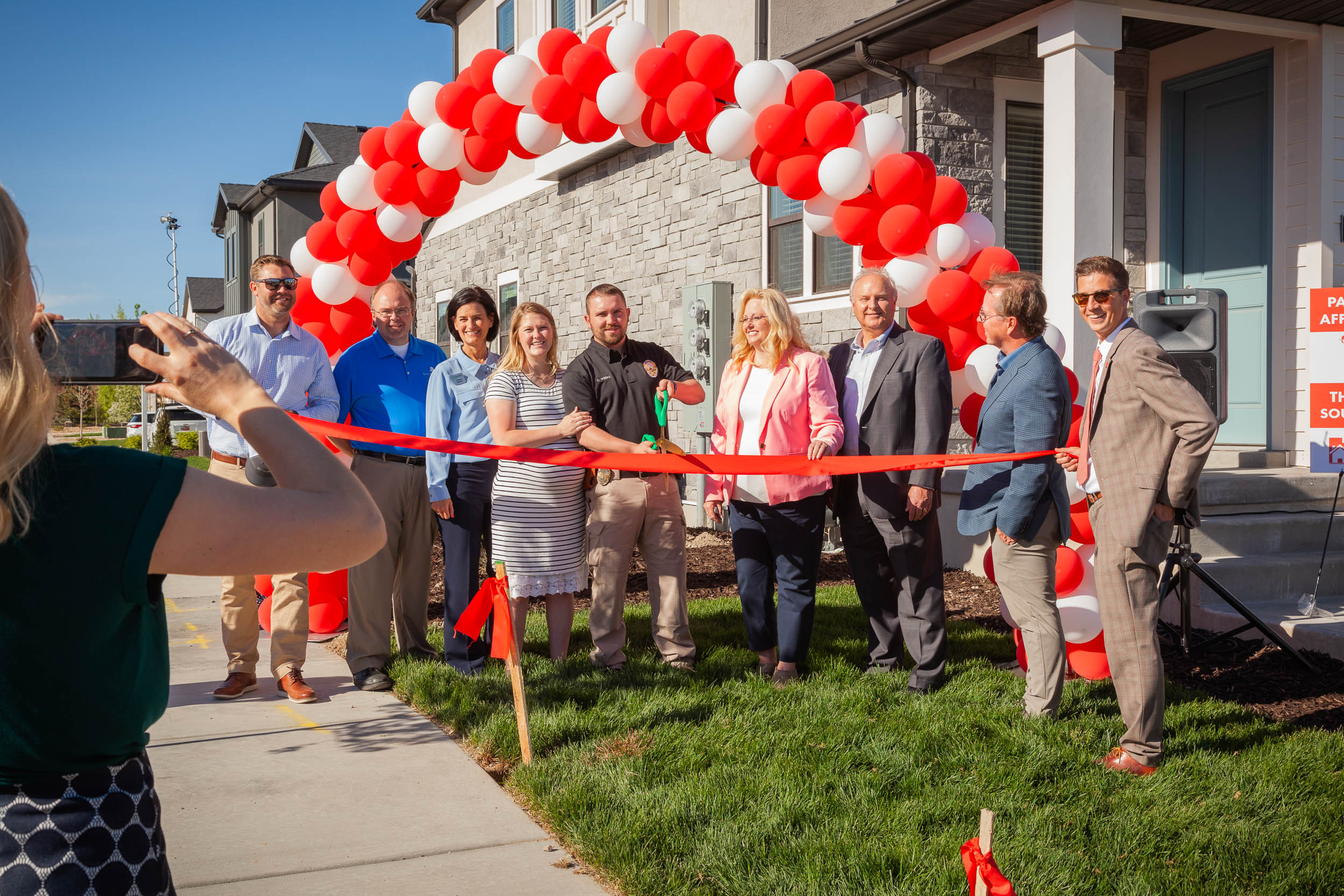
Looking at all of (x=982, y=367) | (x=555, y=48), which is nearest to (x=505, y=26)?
(x=555, y=48)

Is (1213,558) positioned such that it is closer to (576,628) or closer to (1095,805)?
(1095,805)

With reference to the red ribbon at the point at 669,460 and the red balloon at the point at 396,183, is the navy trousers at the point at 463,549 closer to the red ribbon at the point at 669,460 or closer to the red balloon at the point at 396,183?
the red ribbon at the point at 669,460

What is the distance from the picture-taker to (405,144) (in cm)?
692

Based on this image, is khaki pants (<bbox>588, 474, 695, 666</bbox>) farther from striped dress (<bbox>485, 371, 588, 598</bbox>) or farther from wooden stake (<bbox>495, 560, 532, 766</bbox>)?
wooden stake (<bbox>495, 560, 532, 766</bbox>)

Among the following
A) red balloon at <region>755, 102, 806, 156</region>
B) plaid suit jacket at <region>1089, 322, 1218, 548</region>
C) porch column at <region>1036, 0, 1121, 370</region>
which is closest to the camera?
plaid suit jacket at <region>1089, 322, 1218, 548</region>

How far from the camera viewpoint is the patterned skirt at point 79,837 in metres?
1.42

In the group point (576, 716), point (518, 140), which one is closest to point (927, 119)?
point (518, 140)

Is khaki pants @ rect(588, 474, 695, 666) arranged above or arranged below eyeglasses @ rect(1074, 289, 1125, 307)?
below

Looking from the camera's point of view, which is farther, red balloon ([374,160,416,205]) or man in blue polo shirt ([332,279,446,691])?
red balloon ([374,160,416,205])

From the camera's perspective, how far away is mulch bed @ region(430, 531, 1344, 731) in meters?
5.11

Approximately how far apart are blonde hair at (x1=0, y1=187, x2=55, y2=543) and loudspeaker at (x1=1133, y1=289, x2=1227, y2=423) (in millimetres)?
6709

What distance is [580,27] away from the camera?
13.8m

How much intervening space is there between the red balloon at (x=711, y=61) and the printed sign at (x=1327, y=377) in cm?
390

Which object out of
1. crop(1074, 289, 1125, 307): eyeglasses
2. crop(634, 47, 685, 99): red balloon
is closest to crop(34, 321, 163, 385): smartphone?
crop(1074, 289, 1125, 307): eyeglasses
